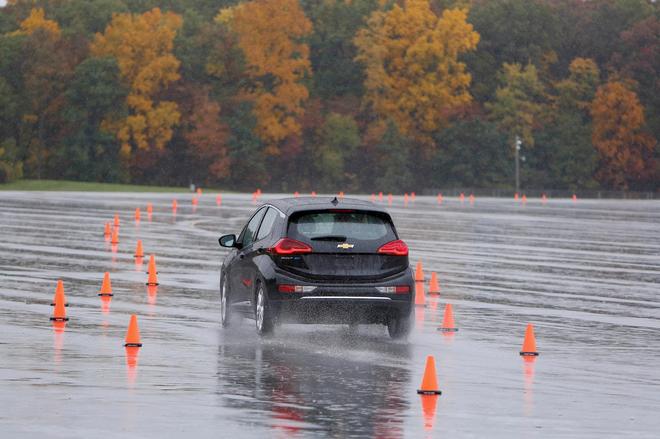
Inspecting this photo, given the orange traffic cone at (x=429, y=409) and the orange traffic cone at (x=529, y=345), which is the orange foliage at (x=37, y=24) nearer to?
the orange traffic cone at (x=529, y=345)

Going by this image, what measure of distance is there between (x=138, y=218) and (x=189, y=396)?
37734mm

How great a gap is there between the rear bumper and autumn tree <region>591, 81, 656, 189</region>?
112988 mm

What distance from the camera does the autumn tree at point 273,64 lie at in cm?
12656

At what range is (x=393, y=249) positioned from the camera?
17062 millimetres

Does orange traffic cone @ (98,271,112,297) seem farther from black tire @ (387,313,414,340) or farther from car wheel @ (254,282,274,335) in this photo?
black tire @ (387,313,414,340)

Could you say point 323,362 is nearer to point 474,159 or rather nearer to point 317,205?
point 317,205

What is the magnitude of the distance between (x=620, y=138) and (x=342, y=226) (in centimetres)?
11465

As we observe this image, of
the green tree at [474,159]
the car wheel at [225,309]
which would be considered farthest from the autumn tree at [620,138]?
the car wheel at [225,309]

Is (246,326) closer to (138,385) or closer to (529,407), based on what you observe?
(138,385)

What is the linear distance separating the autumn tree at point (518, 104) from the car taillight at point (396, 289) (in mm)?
114097

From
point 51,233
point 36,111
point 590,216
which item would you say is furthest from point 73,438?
point 36,111

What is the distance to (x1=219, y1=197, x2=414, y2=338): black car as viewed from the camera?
16781mm

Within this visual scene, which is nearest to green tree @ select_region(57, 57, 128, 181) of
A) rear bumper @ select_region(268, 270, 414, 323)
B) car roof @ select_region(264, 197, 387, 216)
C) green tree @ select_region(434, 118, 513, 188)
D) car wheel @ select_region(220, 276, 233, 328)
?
green tree @ select_region(434, 118, 513, 188)

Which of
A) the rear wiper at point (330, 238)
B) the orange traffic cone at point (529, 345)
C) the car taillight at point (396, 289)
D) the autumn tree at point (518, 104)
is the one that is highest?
the autumn tree at point (518, 104)
